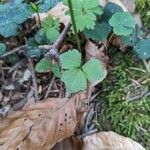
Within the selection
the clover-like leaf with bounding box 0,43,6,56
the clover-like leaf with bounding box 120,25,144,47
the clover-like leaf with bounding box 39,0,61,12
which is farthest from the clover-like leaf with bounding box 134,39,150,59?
the clover-like leaf with bounding box 0,43,6,56

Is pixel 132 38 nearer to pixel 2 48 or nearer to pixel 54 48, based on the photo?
pixel 54 48

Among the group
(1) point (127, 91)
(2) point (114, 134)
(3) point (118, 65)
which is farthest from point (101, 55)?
(2) point (114, 134)

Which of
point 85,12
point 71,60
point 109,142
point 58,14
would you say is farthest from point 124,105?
point 58,14

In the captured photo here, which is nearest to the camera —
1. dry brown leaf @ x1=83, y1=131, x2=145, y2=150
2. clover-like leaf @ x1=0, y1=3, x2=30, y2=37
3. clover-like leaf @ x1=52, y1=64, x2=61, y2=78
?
dry brown leaf @ x1=83, y1=131, x2=145, y2=150

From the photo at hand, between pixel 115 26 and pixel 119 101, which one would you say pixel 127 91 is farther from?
pixel 115 26

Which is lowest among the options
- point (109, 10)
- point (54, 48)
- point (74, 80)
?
point (74, 80)

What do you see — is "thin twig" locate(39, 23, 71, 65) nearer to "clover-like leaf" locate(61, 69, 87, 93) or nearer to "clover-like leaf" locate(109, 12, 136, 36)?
"clover-like leaf" locate(61, 69, 87, 93)
